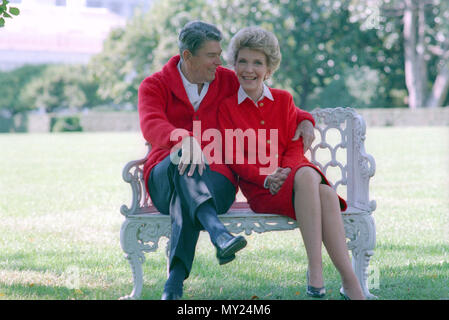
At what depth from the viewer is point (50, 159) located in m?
14.8

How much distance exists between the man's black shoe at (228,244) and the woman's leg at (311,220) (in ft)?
1.30

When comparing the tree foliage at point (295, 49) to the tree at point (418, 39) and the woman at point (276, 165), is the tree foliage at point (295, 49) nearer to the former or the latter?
the tree at point (418, 39)

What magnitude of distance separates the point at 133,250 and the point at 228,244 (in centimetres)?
77

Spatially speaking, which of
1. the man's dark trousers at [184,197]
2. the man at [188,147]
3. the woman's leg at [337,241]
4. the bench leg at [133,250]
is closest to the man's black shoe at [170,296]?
the man at [188,147]

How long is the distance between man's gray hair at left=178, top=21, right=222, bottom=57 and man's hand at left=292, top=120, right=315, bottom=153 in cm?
69

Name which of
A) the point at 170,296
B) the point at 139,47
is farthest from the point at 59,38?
the point at 170,296

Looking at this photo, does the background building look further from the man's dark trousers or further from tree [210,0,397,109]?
the man's dark trousers

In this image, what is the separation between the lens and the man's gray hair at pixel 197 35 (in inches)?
140

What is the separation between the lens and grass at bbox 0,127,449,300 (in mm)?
3812

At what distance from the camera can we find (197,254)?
16.4 feet

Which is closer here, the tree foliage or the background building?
the tree foliage

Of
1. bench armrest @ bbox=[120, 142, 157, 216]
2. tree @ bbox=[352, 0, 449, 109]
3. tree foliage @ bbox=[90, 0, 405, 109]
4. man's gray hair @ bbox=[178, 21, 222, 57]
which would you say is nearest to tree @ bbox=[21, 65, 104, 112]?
tree foliage @ bbox=[90, 0, 405, 109]

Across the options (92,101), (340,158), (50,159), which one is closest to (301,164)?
(340,158)

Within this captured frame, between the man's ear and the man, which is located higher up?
the man's ear
